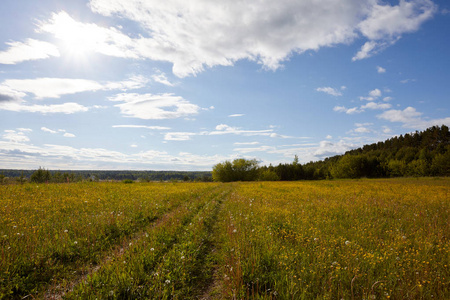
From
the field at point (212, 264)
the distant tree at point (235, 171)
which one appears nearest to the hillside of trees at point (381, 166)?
the distant tree at point (235, 171)

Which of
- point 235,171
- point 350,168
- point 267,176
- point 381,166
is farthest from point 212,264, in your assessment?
point 381,166

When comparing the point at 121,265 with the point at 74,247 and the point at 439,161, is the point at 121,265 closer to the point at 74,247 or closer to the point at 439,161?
the point at 74,247

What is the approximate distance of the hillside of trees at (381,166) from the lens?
77.6m

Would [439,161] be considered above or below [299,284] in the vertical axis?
above

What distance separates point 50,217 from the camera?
28.1 feet

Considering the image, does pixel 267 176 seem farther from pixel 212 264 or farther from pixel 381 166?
pixel 212 264

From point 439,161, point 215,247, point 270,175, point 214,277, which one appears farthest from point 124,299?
point 439,161

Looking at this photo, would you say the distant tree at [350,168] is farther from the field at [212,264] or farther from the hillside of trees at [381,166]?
the field at [212,264]

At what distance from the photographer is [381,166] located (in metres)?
102

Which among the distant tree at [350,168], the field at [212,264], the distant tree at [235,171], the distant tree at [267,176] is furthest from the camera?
the distant tree at [267,176]

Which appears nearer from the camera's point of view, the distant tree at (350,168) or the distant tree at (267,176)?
the distant tree at (350,168)

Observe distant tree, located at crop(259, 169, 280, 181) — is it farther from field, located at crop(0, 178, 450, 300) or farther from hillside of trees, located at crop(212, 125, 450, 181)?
field, located at crop(0, 178, 450, 300)

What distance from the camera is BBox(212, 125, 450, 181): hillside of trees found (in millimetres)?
77625

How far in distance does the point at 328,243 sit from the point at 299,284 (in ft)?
8.13
